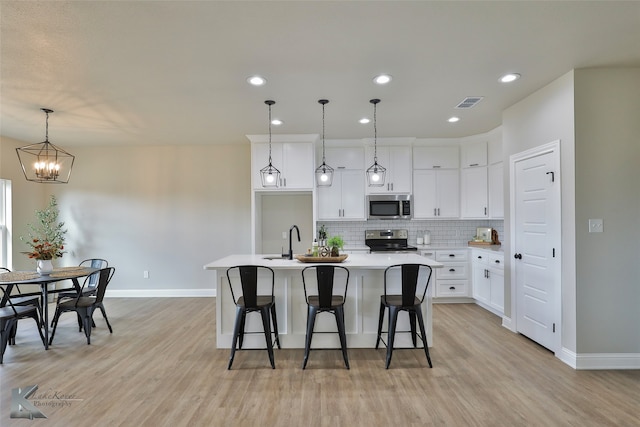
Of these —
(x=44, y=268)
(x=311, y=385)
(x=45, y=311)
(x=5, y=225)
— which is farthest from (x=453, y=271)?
(x=5, y=225)

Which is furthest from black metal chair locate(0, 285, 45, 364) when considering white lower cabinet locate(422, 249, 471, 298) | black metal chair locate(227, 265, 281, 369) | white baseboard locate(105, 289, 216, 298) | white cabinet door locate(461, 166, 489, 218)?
white cabinet door locate(461, 166, 489, 218)

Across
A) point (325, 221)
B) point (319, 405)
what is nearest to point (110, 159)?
point (325, 221)

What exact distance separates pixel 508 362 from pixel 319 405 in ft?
6.49

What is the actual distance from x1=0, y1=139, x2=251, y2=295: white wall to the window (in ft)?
2.31

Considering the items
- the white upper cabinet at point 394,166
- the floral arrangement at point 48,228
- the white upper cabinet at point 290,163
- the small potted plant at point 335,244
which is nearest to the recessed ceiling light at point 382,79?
the small potted plant at point 335,244

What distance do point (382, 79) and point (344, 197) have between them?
279 cm

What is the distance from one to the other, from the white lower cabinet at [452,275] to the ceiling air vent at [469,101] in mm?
2427

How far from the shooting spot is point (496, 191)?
207 inches

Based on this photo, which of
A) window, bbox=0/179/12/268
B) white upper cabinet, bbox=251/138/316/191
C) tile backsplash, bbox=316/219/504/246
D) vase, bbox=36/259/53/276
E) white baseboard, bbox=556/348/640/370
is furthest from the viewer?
tile backsplash, bbox=316/219/504/246

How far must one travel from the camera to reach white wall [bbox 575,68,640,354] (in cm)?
301

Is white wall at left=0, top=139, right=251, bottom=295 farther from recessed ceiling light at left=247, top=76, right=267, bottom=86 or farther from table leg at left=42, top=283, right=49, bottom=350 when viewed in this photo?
recessed ceiling light at left=247, top=76, right=267, bottom=86

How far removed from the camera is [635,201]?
9.92 feet

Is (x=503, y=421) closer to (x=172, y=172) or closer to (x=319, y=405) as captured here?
(x=319, y=405)

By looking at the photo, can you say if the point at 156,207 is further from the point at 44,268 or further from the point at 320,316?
the point at 320,316
